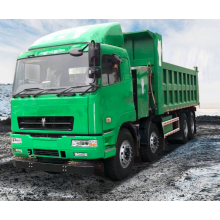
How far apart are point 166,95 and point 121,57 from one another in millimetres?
2871

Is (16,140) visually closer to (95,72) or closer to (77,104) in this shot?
(77,104)

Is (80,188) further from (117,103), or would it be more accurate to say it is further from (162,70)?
(162,70)

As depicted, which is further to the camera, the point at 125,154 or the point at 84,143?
the point at 125,154

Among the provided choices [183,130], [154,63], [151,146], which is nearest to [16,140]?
[151,146]

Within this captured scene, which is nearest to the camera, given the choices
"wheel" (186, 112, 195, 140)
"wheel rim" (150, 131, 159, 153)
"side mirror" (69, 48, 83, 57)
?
"side mirror" (69, 48, 83, 57)

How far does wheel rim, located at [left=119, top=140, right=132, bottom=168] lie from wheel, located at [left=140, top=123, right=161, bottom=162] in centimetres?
122

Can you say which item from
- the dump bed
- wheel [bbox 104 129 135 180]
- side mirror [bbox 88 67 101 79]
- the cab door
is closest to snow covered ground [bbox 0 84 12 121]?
the dump bed

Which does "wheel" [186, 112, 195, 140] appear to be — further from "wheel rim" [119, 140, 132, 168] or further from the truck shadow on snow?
"wheel rim" [119, 140, 132, 168]

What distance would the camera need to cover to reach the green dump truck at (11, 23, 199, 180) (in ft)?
16.5

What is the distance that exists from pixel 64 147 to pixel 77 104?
33.2 inches

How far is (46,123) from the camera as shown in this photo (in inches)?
209

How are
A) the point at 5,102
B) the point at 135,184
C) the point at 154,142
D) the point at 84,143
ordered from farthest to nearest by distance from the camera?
the point at 5,102 < the point at 154,142 < the point at 135,184 < the point at 84,143

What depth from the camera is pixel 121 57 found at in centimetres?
595

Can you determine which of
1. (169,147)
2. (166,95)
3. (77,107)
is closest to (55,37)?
(77,107)
